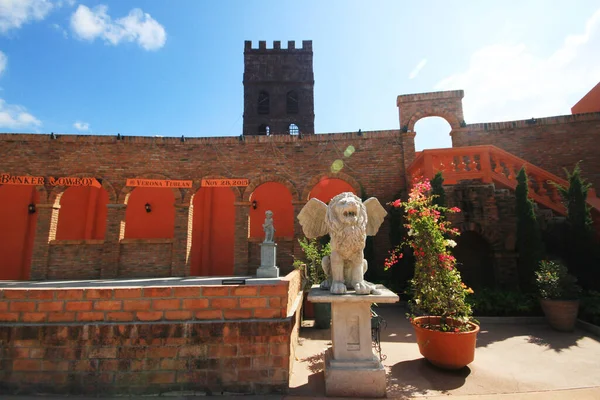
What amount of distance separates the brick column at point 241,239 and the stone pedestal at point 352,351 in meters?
6.22

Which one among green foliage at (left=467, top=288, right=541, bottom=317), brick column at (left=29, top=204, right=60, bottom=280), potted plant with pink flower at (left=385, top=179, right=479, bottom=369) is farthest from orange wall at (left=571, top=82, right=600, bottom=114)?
brick column at (left=29, top=204, right=60, bottom=280)

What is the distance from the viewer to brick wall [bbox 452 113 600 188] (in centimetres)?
823

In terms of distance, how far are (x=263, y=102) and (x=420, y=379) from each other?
20199 mm

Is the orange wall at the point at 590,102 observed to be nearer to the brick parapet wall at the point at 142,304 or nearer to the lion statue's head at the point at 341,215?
the lion statue's head at the point at 341,215

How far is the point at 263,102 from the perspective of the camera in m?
20.4

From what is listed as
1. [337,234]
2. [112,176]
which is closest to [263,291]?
[337,234]

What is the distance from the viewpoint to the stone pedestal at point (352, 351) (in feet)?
8.40

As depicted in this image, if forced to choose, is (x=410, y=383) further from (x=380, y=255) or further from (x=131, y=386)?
(x=380, y=255)

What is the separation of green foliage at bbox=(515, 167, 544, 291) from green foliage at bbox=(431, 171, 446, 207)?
1454 mm

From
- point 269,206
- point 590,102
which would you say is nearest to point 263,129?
point 269,206

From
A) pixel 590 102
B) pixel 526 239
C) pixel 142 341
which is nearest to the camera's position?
pixel 142 341

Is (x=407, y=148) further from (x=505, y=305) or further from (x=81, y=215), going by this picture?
(x=81, y=215)

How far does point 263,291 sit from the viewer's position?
8.62 feet

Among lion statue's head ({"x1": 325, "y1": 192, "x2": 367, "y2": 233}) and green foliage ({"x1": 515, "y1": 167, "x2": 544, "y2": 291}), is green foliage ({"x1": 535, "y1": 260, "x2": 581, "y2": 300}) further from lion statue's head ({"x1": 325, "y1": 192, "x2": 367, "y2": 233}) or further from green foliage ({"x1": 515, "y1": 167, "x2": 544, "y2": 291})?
lion statue's head ({"x1": 325, "y1": 192, "x2": 367, "y2": 233})
